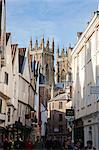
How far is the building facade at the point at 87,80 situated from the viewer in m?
26.6

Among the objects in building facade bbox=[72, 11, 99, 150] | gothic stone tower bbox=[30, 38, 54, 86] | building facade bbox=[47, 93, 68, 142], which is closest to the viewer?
building facade bbox=[72, 11, 99, 150]

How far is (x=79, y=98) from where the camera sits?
34188 millimetres

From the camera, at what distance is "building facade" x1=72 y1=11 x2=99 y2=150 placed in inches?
1046

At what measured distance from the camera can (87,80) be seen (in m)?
30.0

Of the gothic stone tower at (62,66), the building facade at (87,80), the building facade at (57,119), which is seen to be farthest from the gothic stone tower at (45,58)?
the building facade at (87,80)

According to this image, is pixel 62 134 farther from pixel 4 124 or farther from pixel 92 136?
pixel 92 136

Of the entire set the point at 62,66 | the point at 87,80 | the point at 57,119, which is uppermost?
the point at 62,66

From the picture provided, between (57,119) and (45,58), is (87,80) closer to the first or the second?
(57,119)

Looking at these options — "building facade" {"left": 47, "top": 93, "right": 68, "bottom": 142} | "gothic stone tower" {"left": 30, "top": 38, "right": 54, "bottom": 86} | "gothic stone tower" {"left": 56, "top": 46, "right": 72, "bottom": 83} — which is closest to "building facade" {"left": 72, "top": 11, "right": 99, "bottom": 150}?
"building facade" {"left": 47, "top": 93, "right": 68, "bottom": 142}

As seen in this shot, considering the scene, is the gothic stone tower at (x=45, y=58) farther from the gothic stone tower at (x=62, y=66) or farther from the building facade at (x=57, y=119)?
the building facade at (x=57, y=119)

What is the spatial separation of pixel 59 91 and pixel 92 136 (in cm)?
8414

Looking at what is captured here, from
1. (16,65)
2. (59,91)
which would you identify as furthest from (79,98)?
(59,91)

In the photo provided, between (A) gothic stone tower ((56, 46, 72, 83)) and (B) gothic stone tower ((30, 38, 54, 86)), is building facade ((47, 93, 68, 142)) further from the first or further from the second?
(A) gothic stone tower ((56, 46, 72, 83))

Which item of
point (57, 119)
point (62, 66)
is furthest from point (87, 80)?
point (62, 66)
